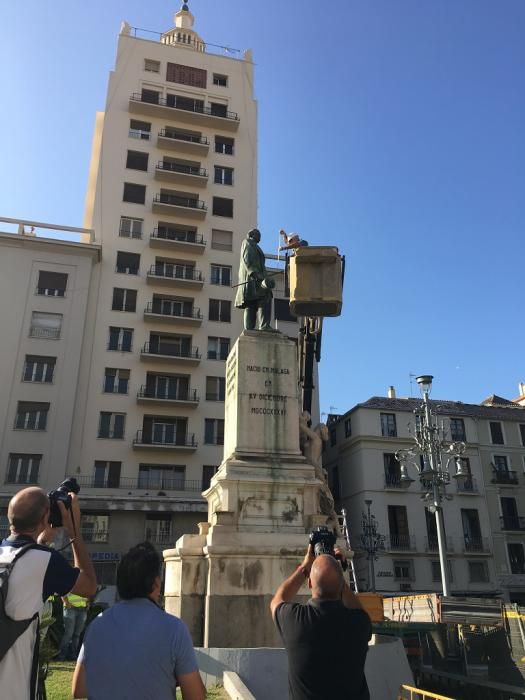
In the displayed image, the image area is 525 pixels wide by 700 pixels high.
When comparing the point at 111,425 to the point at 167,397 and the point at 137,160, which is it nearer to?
the point at 167,397

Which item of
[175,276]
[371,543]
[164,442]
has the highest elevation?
[175,276]

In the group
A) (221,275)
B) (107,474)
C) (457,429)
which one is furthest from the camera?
(457,429)

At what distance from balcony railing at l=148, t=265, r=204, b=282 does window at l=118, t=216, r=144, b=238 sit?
2760 millimetres

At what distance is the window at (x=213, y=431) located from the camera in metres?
36.3

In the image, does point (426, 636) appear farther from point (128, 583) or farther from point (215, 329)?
point (215, 329)

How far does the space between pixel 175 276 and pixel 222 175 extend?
9511 mm

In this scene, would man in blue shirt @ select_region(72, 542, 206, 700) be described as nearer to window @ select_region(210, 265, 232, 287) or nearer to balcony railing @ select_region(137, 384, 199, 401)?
balcony railing @ select_region(137, 384, 199, 401)

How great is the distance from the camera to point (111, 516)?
32.6 m

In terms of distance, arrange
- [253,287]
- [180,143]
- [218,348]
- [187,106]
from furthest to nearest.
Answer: [187,106]
[180,143]
[218,348]
[253,287]

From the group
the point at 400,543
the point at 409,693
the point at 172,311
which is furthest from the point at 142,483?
the point at 409,693

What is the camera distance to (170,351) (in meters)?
38.5

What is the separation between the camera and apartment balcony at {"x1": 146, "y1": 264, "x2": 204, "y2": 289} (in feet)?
127

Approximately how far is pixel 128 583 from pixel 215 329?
120ft

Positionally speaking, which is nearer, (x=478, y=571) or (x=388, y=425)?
(x=478, y=571)
